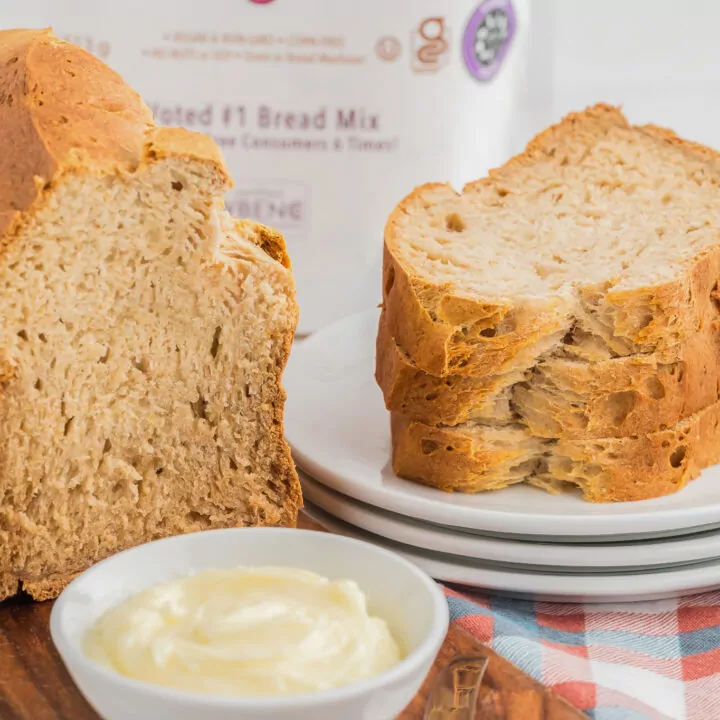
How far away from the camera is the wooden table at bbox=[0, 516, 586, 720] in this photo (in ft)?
4.67

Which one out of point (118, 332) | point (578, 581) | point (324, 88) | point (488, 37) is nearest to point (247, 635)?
point (118, 332)

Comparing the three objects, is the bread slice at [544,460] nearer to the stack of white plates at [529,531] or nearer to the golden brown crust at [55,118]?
the stack of white plates at [529,531]

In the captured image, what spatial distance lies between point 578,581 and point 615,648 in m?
0.14

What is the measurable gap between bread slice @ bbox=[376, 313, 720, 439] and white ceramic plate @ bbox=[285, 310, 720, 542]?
132 millimetres

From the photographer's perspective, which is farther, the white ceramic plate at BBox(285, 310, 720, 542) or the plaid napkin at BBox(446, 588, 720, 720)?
the white ceramic plate at BBox(285, 310, 720, 542)

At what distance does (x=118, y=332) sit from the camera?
174 centimetres

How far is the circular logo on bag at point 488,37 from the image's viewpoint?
3062 millimetres

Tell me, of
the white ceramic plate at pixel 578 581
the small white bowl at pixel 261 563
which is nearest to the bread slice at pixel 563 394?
the white ceramic plate at pixel 578 581

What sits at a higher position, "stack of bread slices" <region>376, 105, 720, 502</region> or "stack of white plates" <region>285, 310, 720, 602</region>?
"stack of bread slices" <region>376, 105, 720, 502</region>

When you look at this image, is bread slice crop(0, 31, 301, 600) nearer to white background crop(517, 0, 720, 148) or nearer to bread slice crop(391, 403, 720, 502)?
bread slice crop(391, 403, 720, 502)

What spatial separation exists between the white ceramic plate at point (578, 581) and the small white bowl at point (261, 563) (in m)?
0.36

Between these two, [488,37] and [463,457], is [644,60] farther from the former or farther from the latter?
[463,457]

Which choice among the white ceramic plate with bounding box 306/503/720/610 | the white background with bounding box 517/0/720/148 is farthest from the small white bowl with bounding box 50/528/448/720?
the white background with bounding box 517/0/720/148

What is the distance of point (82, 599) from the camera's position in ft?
4.75
